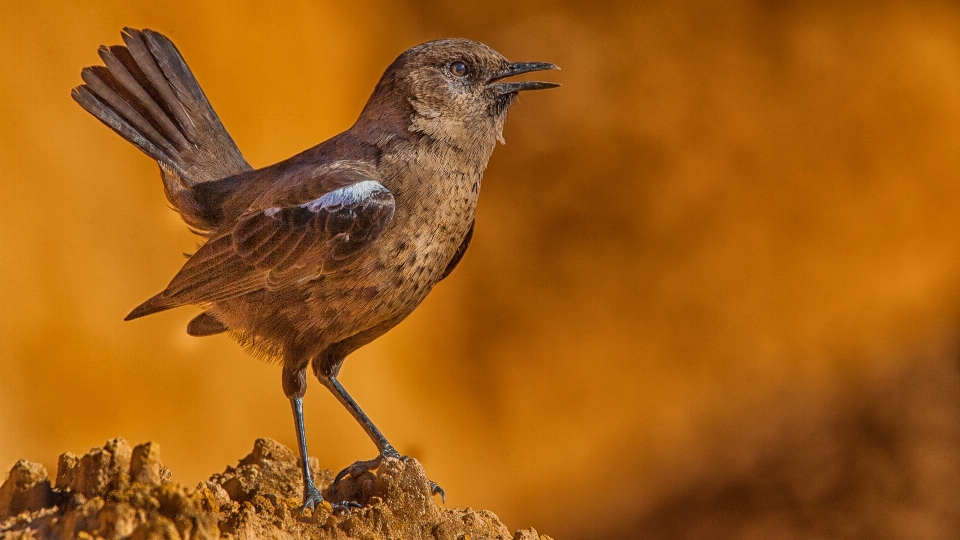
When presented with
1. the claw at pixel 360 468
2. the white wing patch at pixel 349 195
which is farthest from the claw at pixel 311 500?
the white wing patch at pixel 349 195

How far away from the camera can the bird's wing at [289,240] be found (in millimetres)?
3395

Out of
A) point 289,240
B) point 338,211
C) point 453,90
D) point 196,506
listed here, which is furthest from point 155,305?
point 453,90

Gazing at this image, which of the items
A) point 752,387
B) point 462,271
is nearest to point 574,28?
point 462,271

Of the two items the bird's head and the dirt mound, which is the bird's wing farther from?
the dirt mound

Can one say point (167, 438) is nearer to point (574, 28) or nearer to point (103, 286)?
point (103, 286)

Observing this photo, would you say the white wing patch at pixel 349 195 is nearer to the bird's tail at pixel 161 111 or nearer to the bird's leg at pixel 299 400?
the bird's leg at pixel 299 400

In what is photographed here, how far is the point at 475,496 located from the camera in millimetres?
5488

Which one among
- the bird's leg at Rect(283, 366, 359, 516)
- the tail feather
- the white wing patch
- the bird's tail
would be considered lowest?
the bird's leg at Rect(283, 366, 359, 516)

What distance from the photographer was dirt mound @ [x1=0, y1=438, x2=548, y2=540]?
2.59 metres

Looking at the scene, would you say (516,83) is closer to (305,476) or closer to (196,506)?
(305,476)

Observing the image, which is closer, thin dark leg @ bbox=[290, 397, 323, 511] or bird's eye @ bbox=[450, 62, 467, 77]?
thin dark leg @ bbox=[290, 397, 323, 511]

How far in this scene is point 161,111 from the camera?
414 cm

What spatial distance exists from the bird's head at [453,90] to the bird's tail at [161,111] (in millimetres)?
821

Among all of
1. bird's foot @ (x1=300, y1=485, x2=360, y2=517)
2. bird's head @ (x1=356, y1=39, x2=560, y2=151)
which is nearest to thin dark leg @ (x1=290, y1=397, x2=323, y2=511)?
bird's foot @ (x1=300, y1=485, x2=360, y2=517)
